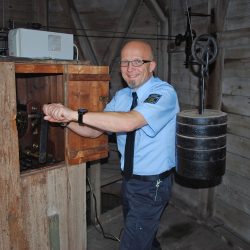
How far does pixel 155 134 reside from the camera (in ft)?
8.82

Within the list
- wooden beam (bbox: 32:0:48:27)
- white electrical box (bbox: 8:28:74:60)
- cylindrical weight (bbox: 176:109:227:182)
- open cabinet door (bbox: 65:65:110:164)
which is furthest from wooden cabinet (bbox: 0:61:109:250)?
wooden beam (bbox: 32:0:48:27)

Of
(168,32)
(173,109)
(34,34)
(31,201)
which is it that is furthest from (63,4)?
(31,201)

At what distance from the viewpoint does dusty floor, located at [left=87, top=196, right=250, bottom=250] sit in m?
4.05

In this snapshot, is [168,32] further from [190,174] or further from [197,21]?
[190,174]

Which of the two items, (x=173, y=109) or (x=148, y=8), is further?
(x=148, y=8)

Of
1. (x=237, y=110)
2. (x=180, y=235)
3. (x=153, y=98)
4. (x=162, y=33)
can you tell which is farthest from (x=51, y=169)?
(x=162, y=33)

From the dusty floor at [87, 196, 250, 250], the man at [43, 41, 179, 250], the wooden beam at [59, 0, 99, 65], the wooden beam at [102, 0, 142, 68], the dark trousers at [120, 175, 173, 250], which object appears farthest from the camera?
the wooden beam at [59, 0, 99, 65]

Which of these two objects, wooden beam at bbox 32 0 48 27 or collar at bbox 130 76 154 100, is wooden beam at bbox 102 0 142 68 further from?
collar at bbox 130 76 154 100

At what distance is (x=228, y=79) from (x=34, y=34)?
2.26 m

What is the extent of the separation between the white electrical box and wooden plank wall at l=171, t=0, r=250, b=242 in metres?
1.89

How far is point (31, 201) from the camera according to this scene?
260 cm

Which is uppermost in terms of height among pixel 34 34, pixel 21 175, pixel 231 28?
pixel 231 28

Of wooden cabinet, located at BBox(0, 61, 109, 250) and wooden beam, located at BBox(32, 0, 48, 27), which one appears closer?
wooden cabinet, located at BBox(0, 61, 109, 250)

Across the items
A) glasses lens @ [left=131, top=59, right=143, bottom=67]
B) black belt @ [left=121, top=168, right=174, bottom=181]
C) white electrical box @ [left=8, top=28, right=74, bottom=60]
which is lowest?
black belt @ [left=121, top=168, right=174, bottom=181]
